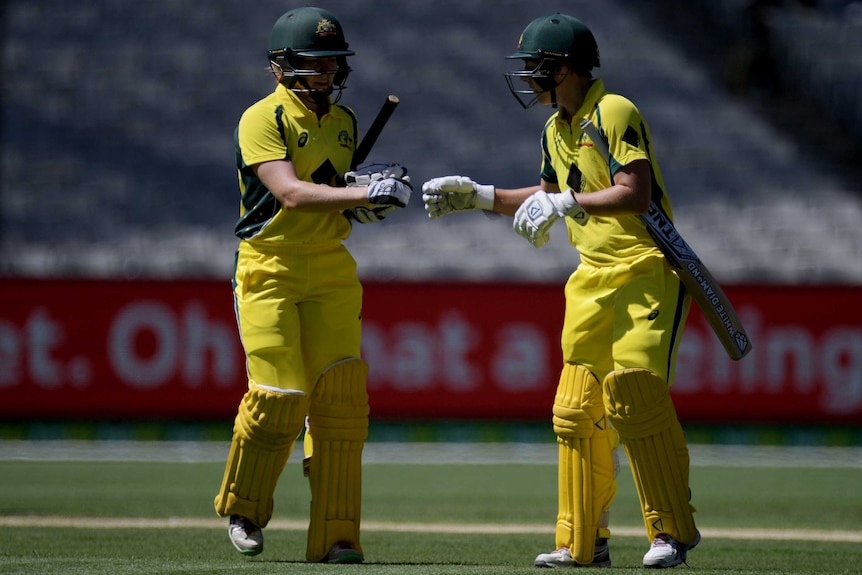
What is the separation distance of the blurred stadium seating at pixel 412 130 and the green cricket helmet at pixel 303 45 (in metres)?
6.81

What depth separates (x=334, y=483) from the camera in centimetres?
477

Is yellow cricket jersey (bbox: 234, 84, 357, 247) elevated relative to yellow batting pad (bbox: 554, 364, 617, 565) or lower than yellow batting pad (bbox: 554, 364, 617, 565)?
elevated

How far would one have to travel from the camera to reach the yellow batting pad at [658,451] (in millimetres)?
4559

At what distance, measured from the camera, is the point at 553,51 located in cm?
468

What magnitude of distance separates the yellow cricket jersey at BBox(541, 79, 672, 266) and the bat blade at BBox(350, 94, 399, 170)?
1.93 ft

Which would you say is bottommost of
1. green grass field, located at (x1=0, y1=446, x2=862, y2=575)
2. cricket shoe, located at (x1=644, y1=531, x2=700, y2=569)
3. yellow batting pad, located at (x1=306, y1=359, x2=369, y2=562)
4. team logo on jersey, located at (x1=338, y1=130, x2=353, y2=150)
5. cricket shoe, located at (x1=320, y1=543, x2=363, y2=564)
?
green grass field, located at (x1=0, y1=446, x2=862, y2=575)

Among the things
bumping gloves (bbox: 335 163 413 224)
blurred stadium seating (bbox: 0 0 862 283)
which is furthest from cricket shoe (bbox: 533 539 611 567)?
blurred stadium seating (bbox: 0 0 862 283)

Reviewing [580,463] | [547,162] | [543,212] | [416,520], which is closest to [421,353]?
[416,520]

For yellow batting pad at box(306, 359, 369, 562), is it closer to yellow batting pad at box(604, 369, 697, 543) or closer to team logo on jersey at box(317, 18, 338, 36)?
yellow batting pad at box(604, 369, 697, 543)

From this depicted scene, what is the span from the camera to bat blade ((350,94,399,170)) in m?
4.82

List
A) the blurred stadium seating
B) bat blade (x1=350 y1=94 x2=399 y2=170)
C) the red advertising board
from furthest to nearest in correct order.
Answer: the blurred stadium seating
the red advertising board
bat blade (x1=350 y1=94 x2=399 y2=170)

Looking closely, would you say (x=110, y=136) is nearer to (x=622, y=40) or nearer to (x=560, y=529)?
(x=622, y=40)

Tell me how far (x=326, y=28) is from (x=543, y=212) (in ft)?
3.35

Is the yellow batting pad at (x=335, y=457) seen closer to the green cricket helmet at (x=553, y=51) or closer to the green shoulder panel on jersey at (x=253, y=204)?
the green shoulder panel on jersey at (x=253, y=204)
